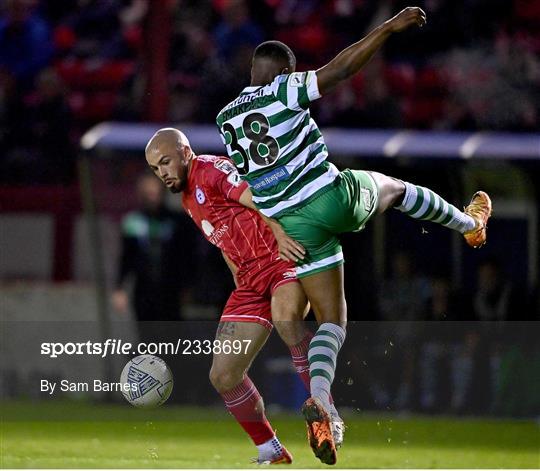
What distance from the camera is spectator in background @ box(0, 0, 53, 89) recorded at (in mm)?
18234

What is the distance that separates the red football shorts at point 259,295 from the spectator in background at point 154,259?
232 inches

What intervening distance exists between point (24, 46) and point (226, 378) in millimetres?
9824

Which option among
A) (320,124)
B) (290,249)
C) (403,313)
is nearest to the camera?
(290,249)

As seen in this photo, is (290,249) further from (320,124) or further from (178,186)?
(320,124)

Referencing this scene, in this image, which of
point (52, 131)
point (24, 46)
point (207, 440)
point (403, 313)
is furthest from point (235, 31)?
point (207, 440)

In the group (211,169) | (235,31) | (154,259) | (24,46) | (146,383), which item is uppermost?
(211,169)

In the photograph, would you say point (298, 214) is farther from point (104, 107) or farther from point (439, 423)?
point (104, 107)

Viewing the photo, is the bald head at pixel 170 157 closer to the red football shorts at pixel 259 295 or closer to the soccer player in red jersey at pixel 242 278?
the soccer player in red jersey at pixel 242 278

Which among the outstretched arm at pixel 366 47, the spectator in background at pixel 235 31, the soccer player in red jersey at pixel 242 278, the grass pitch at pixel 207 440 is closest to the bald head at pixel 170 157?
the soccer player in red jersey at pixel 242 278

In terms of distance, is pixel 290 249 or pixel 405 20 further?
pixel 290 249

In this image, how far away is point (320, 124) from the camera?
1620 cm

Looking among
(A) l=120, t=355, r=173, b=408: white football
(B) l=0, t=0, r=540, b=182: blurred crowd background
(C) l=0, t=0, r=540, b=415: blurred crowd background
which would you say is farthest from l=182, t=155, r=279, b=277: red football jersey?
(B) l=0, t=0, r=540, b=182: blurred crowd background

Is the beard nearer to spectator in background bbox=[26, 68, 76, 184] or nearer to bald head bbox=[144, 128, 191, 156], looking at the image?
bald head bbox=[144, 128, 191, 156]

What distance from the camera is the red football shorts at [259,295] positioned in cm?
941
